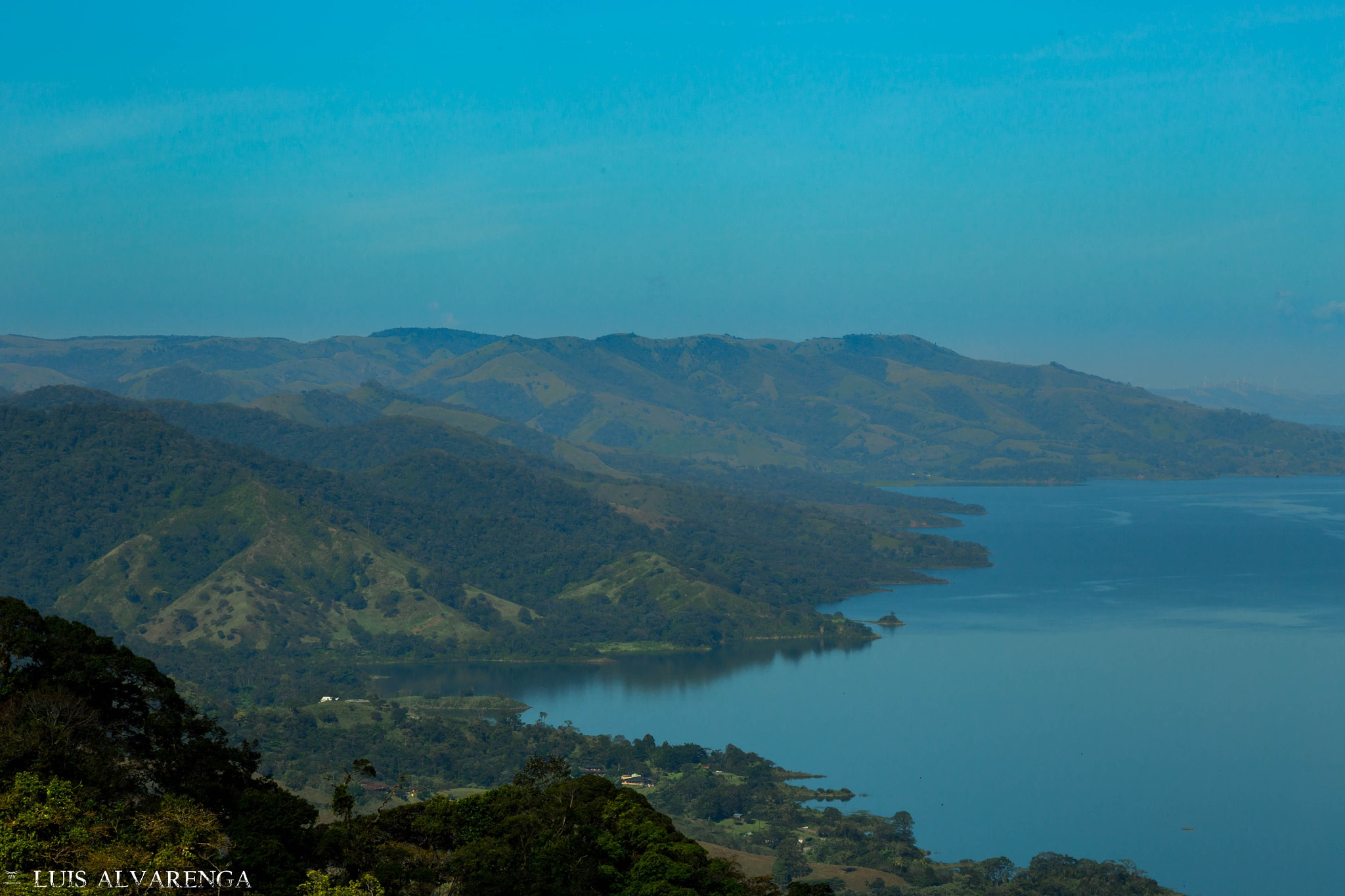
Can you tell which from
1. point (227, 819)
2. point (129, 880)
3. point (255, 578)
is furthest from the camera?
point (255, 578)

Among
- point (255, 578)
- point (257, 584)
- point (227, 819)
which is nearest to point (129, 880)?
point (227, 819)

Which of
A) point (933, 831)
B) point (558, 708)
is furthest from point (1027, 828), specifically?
point (558, 708)

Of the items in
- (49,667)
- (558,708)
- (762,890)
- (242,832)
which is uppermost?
(49,667)

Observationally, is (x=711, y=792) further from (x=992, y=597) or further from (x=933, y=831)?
(x=992, y=597)

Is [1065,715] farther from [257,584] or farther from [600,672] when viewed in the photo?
[257,584]

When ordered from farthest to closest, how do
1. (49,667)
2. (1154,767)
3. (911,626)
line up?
(911,626), (1154,767), (49,667)

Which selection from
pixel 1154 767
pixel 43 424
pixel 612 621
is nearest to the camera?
pixel 1154 767

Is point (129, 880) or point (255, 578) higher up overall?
point (129, 880)
